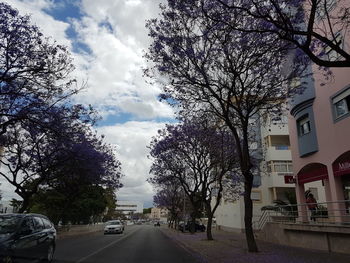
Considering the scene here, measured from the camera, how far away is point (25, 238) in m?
10.4

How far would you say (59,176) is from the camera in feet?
97.9

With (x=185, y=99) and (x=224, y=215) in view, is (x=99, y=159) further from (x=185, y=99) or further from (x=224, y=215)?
(x=224, y=215)

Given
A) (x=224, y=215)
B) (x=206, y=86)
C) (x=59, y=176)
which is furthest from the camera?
(x=224, y=215)

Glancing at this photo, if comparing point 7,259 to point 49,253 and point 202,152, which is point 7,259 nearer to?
point 49,253

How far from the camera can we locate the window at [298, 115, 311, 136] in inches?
883

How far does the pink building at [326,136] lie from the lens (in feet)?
61.0

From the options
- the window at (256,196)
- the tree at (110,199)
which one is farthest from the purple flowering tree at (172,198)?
the window at (256,196)

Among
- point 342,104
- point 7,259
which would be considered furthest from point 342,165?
point 7,259

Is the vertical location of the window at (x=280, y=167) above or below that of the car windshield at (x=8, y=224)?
above

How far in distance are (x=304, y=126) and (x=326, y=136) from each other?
2.80 metres

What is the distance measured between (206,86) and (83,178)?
64.7 ft

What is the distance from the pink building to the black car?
1199 centimetres

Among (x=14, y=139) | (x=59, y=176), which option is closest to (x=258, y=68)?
(x=14, y=139)

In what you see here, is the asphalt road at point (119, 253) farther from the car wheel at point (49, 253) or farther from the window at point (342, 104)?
the window at point (342, 104)
